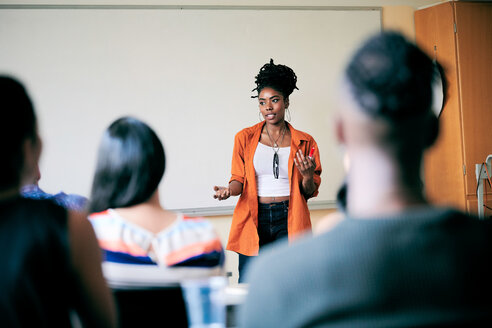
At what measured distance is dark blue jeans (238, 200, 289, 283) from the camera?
8.64ft

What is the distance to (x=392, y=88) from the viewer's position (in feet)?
1.95

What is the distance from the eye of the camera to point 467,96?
12.0 ft

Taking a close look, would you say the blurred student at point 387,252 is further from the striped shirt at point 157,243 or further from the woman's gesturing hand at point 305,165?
the woman's gesturing hand at point 305,165

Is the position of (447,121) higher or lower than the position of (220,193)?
higher

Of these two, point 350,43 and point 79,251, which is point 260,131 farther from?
point 79,251

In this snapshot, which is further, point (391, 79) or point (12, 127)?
point (12, 127)

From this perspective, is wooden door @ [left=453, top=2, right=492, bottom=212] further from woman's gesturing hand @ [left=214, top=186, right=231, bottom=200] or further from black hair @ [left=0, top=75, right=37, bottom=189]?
black hair @ [left=0, top=75, right=37, bottom=189]

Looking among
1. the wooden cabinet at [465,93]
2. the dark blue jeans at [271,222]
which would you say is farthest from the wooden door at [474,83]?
the dark blue jeans at [271,222]

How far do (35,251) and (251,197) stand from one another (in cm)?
196

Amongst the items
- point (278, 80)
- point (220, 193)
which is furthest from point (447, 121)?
point (220, 193)

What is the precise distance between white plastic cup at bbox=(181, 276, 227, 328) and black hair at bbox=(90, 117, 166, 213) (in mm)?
287

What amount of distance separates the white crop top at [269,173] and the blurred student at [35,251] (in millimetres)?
1864

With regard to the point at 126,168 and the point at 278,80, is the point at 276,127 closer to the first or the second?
the point at 278,80

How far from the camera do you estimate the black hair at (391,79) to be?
0.60m
